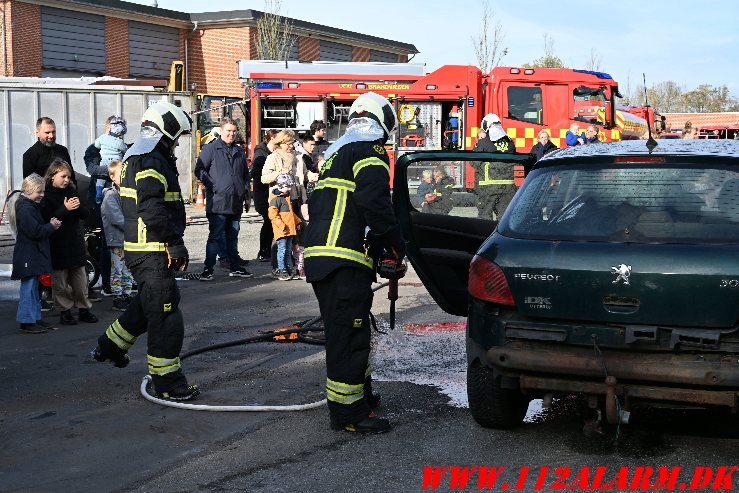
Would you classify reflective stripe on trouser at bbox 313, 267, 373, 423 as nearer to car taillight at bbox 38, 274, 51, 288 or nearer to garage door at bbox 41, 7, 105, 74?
car taillight at bbox 38, 274, 51, 288

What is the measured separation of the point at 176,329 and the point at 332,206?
1.35 metres

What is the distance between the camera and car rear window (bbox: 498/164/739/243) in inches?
188

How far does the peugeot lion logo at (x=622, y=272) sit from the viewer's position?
4.60 m

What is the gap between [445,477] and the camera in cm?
450

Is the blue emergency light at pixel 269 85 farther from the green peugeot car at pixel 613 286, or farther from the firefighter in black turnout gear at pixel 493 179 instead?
the green peugeot car at pixel 613 286

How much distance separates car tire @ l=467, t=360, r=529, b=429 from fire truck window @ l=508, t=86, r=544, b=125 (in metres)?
13.8

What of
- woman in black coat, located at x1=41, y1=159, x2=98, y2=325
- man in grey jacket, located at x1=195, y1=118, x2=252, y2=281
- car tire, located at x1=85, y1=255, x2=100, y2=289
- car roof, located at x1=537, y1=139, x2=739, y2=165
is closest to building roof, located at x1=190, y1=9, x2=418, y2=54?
man in grey jacket, located at x1=195, y1=118, x2=252, y2=281

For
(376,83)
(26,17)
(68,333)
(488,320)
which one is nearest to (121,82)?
(376,83)

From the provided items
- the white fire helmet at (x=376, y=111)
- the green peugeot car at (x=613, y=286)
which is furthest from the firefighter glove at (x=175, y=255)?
the green peugeot car at (x=613, y=286)

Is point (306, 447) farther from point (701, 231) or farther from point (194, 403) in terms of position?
point (701, 231)

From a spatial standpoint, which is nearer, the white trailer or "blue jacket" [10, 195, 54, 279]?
"blue jacket" [10, 195, 54, 279]

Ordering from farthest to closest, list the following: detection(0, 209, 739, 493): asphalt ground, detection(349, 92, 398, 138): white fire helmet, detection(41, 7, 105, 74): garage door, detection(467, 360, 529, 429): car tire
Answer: detection(41, 7, 105, 74): garage door, detection(349, 92, 398, 138): white fire helmet, detection(467, 360, 529, 429): car tire, detection(0, 209, 739, 493): asphalt ground

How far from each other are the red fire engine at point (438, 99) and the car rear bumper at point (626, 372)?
1376 centimetres

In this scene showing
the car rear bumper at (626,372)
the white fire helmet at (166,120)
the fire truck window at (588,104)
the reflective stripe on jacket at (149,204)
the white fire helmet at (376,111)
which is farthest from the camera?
the fire truck window at (588,104)
